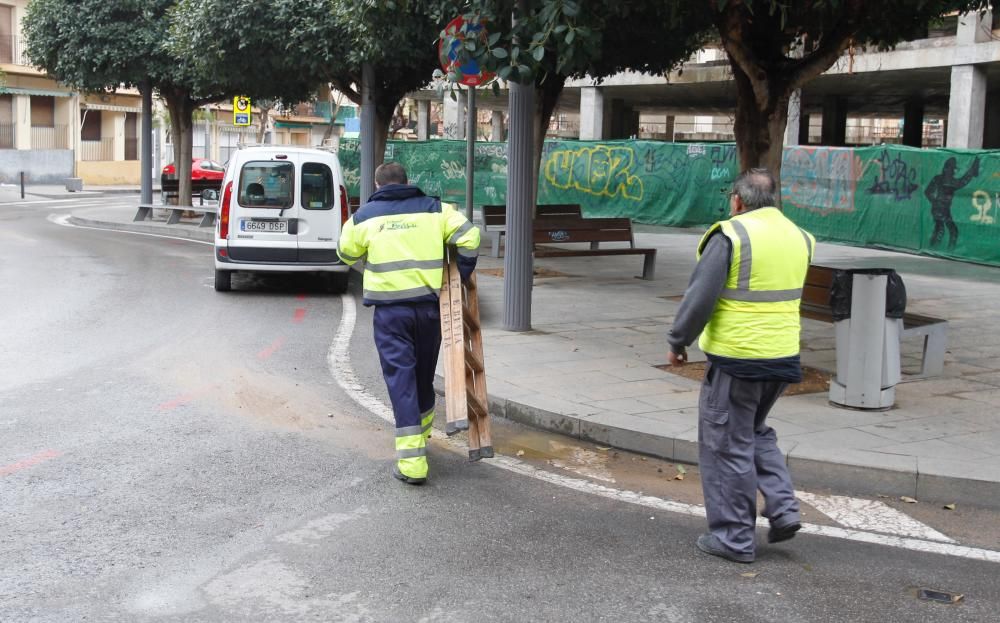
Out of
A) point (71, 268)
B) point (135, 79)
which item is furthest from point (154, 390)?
point (135, 79)

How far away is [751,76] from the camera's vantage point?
9414mm

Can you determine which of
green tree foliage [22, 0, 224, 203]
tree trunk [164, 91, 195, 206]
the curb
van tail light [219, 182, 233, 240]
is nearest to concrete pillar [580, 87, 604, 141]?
tree trunk [164, 91, 195, 206]

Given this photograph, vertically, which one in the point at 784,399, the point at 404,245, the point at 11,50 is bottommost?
the point at 784,399

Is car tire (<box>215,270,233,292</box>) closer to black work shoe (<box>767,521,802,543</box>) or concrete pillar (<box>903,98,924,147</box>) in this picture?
black work shoe (<box>767,521,802,543</box>)

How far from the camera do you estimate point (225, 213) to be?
1321 cm

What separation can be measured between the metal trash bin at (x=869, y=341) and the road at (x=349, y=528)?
1702 mm

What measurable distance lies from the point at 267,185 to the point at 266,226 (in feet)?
1.61

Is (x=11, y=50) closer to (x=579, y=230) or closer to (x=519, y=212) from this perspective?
(x=579, y=230)

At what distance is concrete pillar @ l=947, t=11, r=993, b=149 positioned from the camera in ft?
84.8

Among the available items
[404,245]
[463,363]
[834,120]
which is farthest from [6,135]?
[463,363]

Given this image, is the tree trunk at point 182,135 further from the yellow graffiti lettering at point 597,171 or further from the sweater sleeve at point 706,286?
the sweater sleeve at point 706,286

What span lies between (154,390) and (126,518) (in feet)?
9.48

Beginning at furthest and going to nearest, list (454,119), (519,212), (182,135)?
1. (454,119)
2. (182,135)
3. (519,212)

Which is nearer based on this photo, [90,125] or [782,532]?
[782,532]
